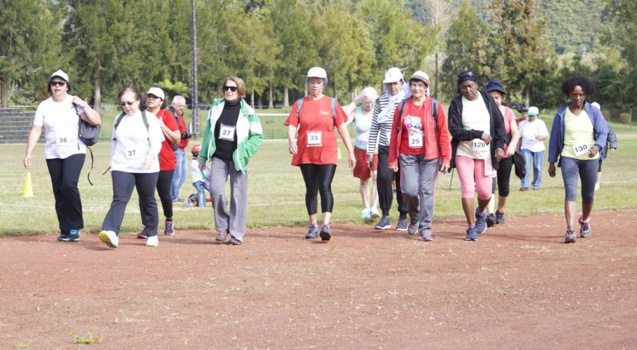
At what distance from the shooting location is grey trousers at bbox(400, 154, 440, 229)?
12227 mm

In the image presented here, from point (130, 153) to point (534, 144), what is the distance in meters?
12.7

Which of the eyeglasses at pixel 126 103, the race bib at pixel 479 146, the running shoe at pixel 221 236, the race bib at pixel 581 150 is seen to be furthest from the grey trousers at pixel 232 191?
the race bib at pixel 581 150

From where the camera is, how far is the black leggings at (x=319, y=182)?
40.4 ft

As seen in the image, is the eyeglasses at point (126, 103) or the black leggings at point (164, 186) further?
the black leggings at point (164, 186)

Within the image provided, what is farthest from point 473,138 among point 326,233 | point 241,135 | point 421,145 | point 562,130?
point 241,135

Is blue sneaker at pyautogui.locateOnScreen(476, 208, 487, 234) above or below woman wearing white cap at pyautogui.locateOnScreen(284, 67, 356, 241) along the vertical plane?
below

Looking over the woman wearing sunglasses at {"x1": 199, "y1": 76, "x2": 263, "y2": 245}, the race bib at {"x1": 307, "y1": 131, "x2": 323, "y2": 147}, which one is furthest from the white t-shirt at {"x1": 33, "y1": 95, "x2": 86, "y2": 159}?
the race bib at {"x1": 307, "y1": 131, "x2": 323, "y2": 147}

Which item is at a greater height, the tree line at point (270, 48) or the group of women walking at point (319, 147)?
the tree line at point (270, 48)

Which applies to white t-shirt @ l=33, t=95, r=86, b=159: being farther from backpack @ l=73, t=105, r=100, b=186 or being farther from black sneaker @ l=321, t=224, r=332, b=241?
black sneaker @ l=321, t=224, r=332, b=241

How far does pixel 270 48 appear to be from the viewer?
8231cm

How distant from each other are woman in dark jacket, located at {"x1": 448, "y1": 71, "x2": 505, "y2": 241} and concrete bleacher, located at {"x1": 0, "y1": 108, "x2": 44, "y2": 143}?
46.2m

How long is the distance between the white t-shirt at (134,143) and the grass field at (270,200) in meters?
2.27

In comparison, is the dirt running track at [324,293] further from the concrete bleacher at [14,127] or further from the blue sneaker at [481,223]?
the concrete bleacher at [14,127]

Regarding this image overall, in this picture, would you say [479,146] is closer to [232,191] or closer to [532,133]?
[232,191]
